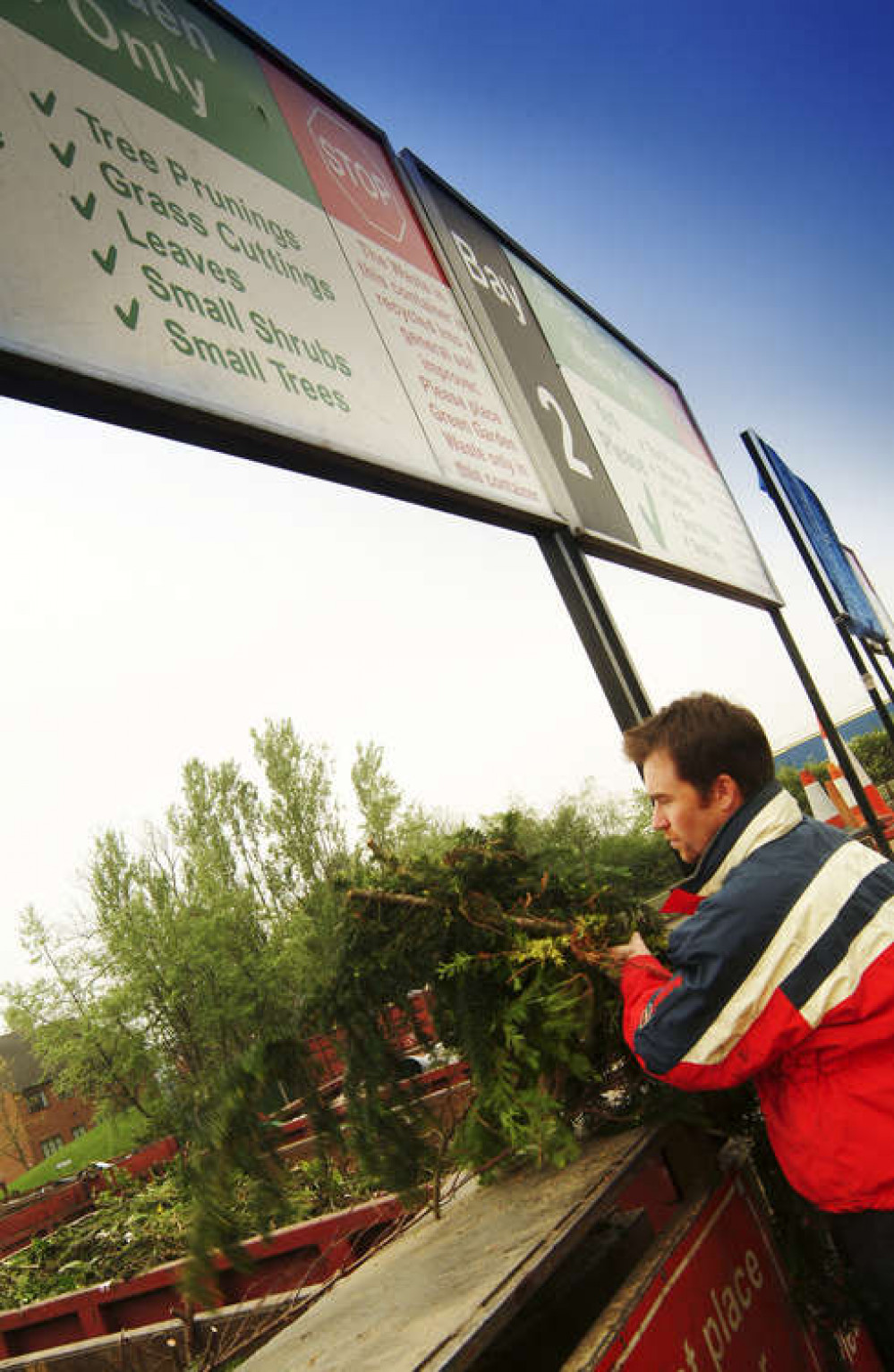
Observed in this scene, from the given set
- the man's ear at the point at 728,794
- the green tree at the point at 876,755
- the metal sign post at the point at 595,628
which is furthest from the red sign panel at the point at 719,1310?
the green tree at the point at 876,755

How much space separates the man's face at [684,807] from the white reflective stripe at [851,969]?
14.6 inches

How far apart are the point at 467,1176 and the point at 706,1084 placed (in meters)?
0.80

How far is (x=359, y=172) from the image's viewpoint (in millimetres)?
2926

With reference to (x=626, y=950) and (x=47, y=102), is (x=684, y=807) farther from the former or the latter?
(x=47, y=102)

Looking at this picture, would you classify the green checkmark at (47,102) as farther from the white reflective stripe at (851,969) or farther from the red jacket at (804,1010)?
the white reflective stripe at (851,969)

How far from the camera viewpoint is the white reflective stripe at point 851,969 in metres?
1.23

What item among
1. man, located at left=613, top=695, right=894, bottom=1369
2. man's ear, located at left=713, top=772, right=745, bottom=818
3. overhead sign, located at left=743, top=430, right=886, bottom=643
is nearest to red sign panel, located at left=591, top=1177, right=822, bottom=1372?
man, located at left=613, top=695, right=894, bottom=1369

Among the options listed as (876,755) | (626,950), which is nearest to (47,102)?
(626,950)

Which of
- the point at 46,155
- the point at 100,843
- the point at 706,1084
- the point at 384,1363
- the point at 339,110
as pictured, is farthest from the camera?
the point at 339,110

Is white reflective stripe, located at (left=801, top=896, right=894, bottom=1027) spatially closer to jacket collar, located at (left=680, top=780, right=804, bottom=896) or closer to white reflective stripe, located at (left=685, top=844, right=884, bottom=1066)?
white reflective stripe, located at (left=685, top=844, right=884, bottom=1066)

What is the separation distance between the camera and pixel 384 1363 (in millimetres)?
1034

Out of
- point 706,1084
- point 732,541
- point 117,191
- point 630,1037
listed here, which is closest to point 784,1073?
point 706,1084

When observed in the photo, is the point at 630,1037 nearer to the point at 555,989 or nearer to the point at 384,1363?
the point at 555,989

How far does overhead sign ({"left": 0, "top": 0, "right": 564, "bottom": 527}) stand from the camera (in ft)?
4.73
